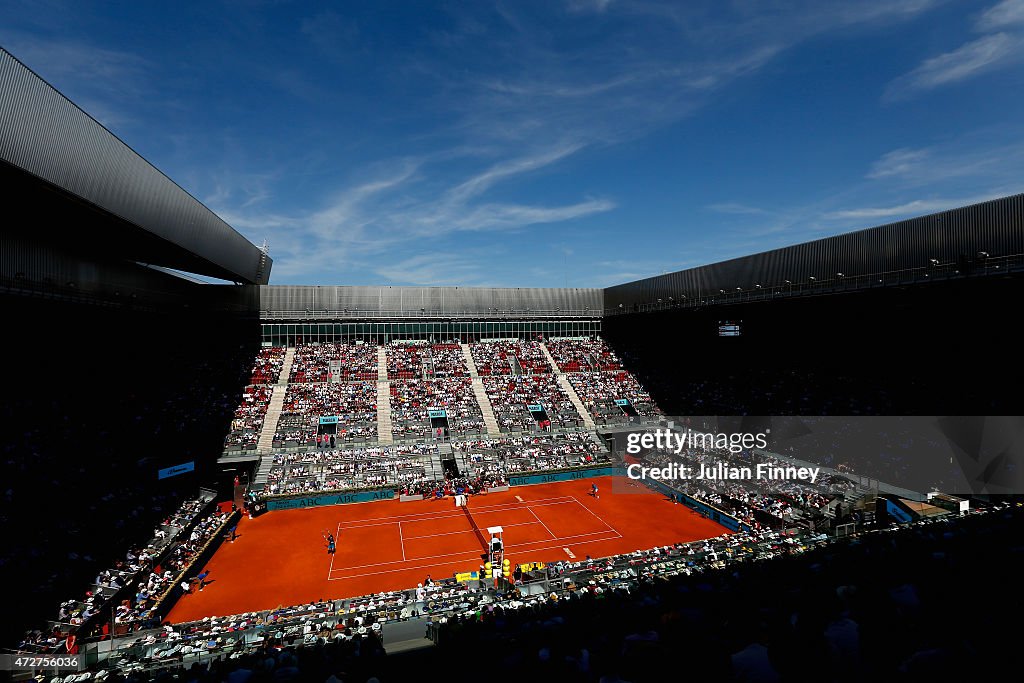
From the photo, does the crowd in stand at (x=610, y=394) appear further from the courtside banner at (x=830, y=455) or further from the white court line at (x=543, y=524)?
the white court line at (x=543, y=524)

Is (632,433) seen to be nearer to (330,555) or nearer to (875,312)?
(875,312)

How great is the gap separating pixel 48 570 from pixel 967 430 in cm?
4558

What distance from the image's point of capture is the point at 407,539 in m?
29.3

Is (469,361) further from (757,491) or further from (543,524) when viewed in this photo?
(757,491)

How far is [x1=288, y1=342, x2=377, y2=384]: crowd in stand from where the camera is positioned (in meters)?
50.4

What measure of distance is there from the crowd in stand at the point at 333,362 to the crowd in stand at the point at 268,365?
137cm

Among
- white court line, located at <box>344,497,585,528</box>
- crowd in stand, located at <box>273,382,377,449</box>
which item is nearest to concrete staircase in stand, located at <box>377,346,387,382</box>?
crowd in stand, located at <box>273,382,377,449</box>

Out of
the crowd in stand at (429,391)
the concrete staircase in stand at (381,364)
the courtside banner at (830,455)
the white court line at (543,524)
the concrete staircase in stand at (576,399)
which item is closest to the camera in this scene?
the courtside banner at (830,455)

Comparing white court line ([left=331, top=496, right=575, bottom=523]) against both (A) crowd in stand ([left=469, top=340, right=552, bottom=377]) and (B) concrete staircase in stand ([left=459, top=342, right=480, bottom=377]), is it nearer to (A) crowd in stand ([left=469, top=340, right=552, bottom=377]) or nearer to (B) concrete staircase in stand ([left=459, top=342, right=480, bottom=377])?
(B) concrete staircase in stand ([left=459, top=342, right=480, bottom=377])

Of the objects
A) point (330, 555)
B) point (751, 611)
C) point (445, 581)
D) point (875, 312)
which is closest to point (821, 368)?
point (875, 312)

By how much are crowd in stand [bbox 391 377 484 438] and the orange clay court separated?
8455mm

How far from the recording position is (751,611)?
639cm

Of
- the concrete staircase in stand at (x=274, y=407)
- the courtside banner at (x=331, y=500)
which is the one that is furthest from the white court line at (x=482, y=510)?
the concrete staircase in stand at (x=274, y=407)

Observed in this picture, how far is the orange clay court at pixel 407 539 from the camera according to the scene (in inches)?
929
